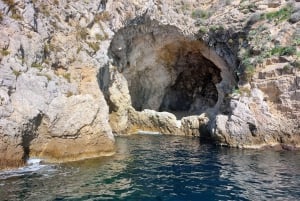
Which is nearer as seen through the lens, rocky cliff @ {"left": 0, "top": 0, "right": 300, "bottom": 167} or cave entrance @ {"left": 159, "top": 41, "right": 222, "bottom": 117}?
rocky cliff @ {"left": 0, "top": 0, "right": 300, "bottom": 167}

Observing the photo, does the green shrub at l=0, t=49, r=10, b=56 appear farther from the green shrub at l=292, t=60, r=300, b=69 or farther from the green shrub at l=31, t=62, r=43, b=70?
the green shrub at l=292, t=60, r=300, b=69

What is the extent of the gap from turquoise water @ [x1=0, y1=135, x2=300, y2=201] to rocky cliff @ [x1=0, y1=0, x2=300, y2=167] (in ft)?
6.20

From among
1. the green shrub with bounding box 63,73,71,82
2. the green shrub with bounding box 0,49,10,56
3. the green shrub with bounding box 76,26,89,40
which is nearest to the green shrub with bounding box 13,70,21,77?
the green shrub with bounding box 0,49,10,56

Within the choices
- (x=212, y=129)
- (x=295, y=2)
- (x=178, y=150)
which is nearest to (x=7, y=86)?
(x=178, y=150)

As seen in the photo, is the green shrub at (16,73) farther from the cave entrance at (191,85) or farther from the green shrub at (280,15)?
the green shrub at (280,15)

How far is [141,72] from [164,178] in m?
21.6

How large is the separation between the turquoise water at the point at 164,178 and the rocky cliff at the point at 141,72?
189cm

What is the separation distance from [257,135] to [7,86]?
55.9 feet

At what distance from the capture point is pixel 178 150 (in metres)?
25.2

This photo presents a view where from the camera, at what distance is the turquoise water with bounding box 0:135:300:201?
15.0m

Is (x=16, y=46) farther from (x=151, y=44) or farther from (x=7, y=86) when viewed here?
(x=151, y=44)

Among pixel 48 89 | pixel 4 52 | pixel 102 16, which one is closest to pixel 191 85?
pixel 102 16

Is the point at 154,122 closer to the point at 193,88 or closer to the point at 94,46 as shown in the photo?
the point at 193,88

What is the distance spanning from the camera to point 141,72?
3819 centimetres
